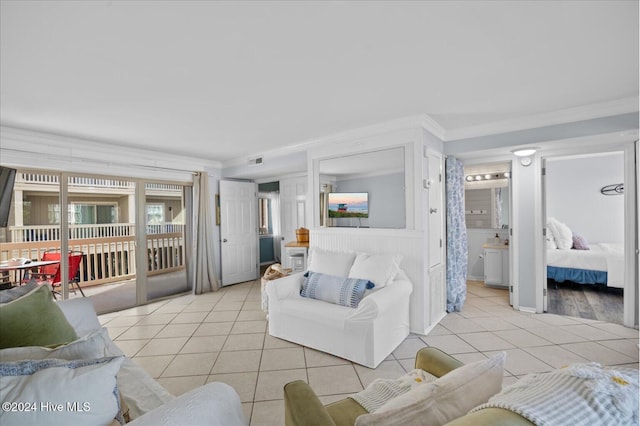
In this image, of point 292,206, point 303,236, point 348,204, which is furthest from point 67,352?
point 292,206

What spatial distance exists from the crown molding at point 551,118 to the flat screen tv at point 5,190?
543cm

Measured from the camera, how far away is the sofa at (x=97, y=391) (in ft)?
2.82

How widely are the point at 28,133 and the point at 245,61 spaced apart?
332 centimetres

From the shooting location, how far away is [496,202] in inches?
213

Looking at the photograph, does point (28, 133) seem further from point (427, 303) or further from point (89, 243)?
point (427, 303)

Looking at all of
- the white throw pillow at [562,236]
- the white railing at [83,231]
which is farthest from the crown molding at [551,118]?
the white railing at [83,231]

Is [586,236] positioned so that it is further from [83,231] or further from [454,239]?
[83,231]

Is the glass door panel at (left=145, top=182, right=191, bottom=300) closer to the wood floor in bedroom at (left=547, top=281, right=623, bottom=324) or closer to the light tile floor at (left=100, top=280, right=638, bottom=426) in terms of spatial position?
the light tile floor at (left=100, top=280, right=638, bottom=426)

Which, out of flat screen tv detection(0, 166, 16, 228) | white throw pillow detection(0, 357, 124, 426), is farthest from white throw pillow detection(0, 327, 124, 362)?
flat screen tv detection(0, 166, 16, 228)

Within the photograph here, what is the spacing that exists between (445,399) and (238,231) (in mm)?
5283

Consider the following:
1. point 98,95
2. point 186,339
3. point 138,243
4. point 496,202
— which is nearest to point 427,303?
point 186,339

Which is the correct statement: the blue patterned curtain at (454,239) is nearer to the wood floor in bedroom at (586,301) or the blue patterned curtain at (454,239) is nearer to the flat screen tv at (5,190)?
the wood floor in bedroom at (586,301)

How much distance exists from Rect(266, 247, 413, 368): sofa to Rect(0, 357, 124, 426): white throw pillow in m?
1.87

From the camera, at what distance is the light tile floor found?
228 cm
